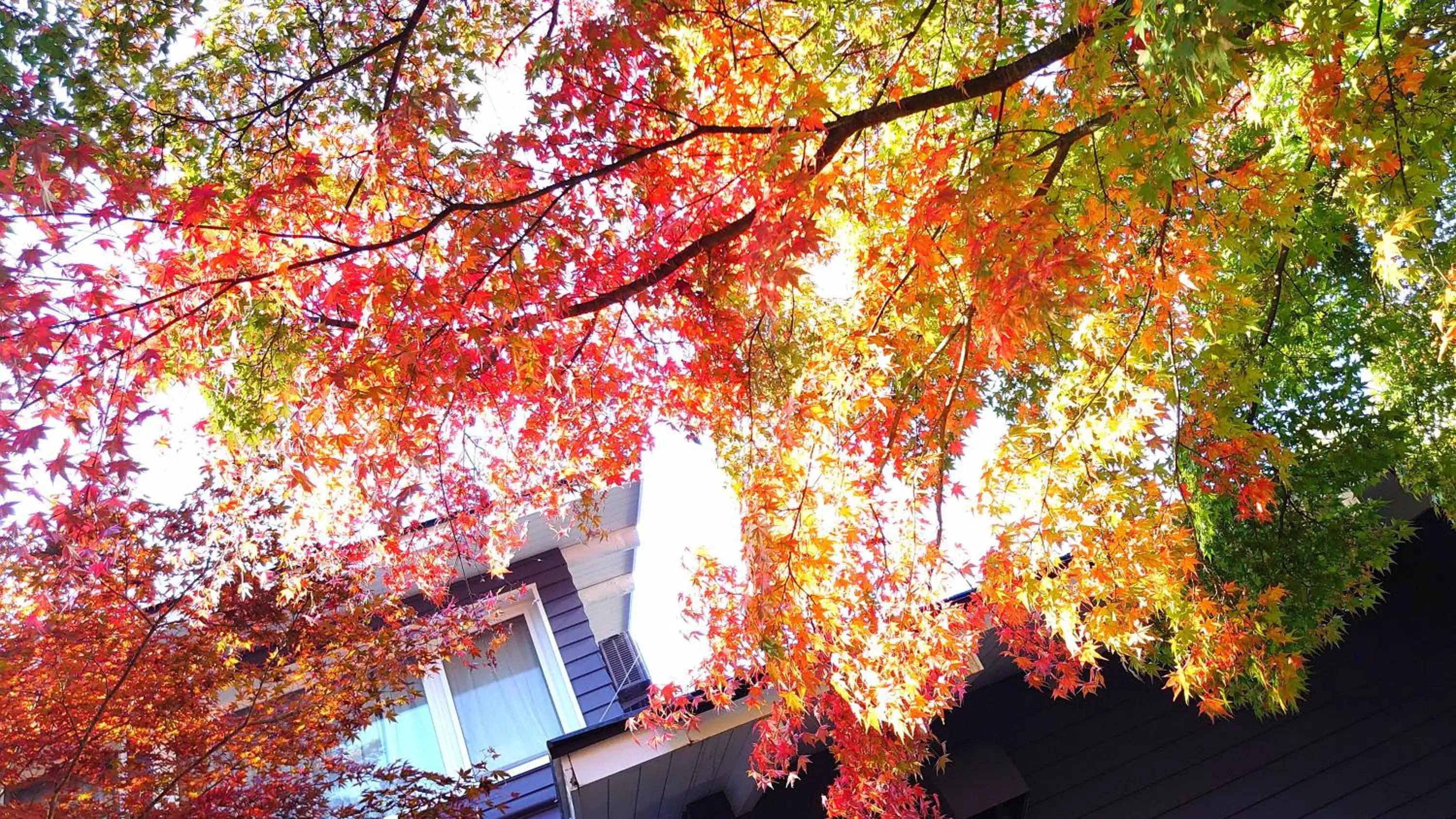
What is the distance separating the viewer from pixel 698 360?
6.13m

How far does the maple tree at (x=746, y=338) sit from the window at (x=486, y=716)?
1436 mm

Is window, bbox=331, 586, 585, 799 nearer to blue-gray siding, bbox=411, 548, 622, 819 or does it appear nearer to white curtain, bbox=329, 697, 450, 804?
white curtain, bbox=329, 697, 450, 804

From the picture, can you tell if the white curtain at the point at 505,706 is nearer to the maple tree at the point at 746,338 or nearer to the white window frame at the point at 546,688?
the white window frame at the point at 546,688

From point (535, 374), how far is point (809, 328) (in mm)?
3258

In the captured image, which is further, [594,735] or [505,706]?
[505,706]

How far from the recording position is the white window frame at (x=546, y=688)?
7977mm

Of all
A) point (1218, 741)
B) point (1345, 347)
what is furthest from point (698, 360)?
point (1218, 741)

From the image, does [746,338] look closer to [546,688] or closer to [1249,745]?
[546,688]

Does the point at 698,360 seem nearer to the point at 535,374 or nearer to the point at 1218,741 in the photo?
the point at 535,374

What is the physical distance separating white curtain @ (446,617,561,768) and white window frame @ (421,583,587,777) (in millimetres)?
48

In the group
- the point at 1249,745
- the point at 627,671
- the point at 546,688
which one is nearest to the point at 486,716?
the point at 546,688

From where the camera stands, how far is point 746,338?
18.9 feet

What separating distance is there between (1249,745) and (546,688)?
608cm

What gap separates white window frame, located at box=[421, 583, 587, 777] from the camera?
7.98m
